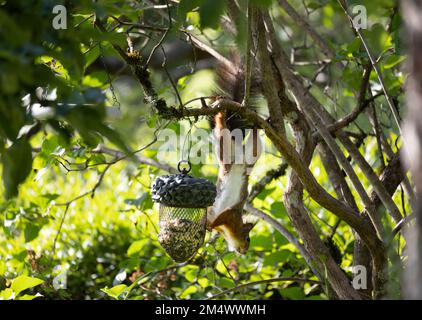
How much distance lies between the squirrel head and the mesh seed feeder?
0.29 metres

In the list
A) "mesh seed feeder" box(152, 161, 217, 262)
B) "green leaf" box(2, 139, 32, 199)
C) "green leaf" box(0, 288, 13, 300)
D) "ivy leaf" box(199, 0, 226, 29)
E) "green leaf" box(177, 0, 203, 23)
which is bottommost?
"green leaf" box(0, 288, 13, 300)

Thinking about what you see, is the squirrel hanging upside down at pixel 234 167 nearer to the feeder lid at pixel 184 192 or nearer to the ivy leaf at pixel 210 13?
the feeder lid at pixel 184 192

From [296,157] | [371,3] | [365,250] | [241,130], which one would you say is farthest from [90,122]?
[365,250]

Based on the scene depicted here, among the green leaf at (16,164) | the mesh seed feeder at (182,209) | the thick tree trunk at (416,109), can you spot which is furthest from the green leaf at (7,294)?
the thick tree trunk at (416,109)

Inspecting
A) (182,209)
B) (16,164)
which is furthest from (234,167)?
(16,164)

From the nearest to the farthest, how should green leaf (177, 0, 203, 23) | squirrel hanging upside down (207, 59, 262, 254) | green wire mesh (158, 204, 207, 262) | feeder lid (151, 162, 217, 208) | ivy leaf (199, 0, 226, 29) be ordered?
1. ivy leaf (199, 0, 226, 29)
2. green leaf (177, 0, 203, 23)
3. feeder lid (151, 162, 217, 208)
4. green wire mesh (158, 204, 207, 262)
5. squirrel hanging upside down (207, 59, 262, 254)

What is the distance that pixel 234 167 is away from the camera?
210 cm

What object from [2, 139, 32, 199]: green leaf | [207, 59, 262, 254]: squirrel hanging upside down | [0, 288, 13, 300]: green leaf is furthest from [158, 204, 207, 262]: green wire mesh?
[2, 139, 32, 199]: green leaf

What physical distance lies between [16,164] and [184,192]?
75 cm

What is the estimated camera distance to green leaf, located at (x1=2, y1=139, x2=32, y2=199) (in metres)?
0.85

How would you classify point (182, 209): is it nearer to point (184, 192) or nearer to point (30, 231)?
point (184, 192)

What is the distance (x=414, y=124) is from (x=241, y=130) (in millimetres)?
1405

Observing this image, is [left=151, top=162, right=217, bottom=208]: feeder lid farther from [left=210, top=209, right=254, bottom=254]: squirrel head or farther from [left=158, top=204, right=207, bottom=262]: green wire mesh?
[left=210, top=209, right=254, bottom=254]: squirrel head

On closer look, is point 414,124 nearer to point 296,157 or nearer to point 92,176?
point 296,157
